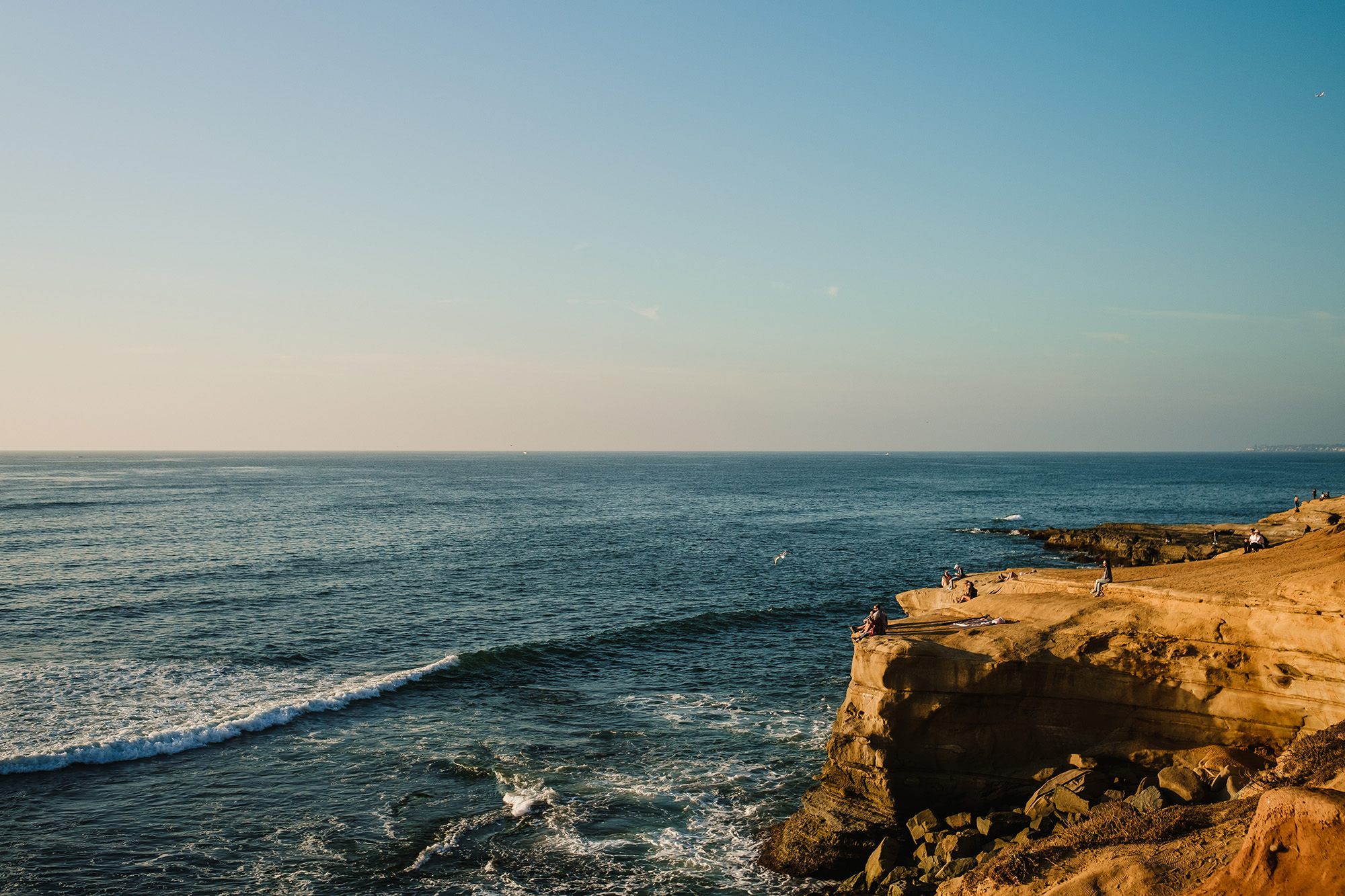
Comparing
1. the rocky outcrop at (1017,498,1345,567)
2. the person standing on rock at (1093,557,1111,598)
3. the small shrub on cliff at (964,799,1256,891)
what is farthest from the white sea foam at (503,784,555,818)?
the rocky outcrop at (1017,498,1345,567)

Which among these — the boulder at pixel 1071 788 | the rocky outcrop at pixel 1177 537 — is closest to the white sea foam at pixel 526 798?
the boulder at pixel 1071 788

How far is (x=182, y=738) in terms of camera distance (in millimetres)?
26156

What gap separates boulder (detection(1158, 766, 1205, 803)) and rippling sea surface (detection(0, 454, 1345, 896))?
30.1 ft

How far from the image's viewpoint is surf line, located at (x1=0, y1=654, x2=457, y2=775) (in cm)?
2412

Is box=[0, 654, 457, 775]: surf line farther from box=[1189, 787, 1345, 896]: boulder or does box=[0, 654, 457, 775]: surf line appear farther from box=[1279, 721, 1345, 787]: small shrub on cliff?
box=[1279, 721, 1345, 787]: small shrub on cliff

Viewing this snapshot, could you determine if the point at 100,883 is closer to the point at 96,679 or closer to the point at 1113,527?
the point at 96,679

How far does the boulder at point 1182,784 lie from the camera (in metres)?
17.3

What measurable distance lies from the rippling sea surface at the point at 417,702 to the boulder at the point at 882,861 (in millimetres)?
2138

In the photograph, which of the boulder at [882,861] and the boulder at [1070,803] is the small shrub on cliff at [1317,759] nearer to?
the boulder at [1070,803]

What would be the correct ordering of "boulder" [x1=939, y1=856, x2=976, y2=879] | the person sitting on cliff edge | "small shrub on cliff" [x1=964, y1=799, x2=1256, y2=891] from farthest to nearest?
the person sitting on cliff edge → "boulder" [x1=939, y1=856, x2=976, y2=879] → "small shrub on cliff" [x1=964, y1=799, x2=1256, y2=891]

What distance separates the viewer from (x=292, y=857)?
19625 millimetres

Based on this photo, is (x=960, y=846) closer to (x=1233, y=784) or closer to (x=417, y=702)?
(x=1233, y=784)

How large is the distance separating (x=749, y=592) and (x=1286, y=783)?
3611 centimetres

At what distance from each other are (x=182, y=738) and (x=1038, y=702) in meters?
Result: 26.9
